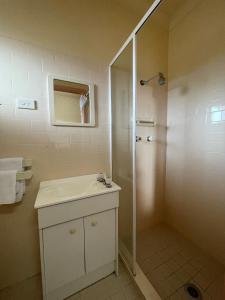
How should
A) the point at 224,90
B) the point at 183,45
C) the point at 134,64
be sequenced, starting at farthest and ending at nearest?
the point at 183,45 < the point at 224,90 < the point at 134,64

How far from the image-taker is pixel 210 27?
1.35m

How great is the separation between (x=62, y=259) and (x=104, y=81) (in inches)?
66.1

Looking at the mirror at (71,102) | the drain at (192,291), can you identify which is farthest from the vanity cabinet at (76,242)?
the mirror at (71,102)

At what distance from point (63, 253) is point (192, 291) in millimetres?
1116

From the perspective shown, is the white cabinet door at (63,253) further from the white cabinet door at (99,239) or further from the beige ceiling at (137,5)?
the beige ceiling at (137,5)

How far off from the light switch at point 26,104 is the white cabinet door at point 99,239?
1.05 m

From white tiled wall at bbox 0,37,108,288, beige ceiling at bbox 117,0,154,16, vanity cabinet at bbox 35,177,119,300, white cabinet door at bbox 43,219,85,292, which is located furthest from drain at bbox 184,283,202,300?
beige ceiling at bbox 117,0,154,16

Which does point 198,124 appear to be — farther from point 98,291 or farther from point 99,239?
point 98,291

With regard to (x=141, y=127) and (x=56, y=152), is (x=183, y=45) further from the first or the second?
(x=56, y=152)

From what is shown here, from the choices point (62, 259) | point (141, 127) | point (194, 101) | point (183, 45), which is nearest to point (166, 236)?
point (62, 259)

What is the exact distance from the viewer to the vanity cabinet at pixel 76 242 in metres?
0.93

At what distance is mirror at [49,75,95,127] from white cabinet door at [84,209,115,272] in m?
0.90

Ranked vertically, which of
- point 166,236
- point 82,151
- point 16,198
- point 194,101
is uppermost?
point 194,101

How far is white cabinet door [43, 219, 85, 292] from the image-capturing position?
94 centimetres
